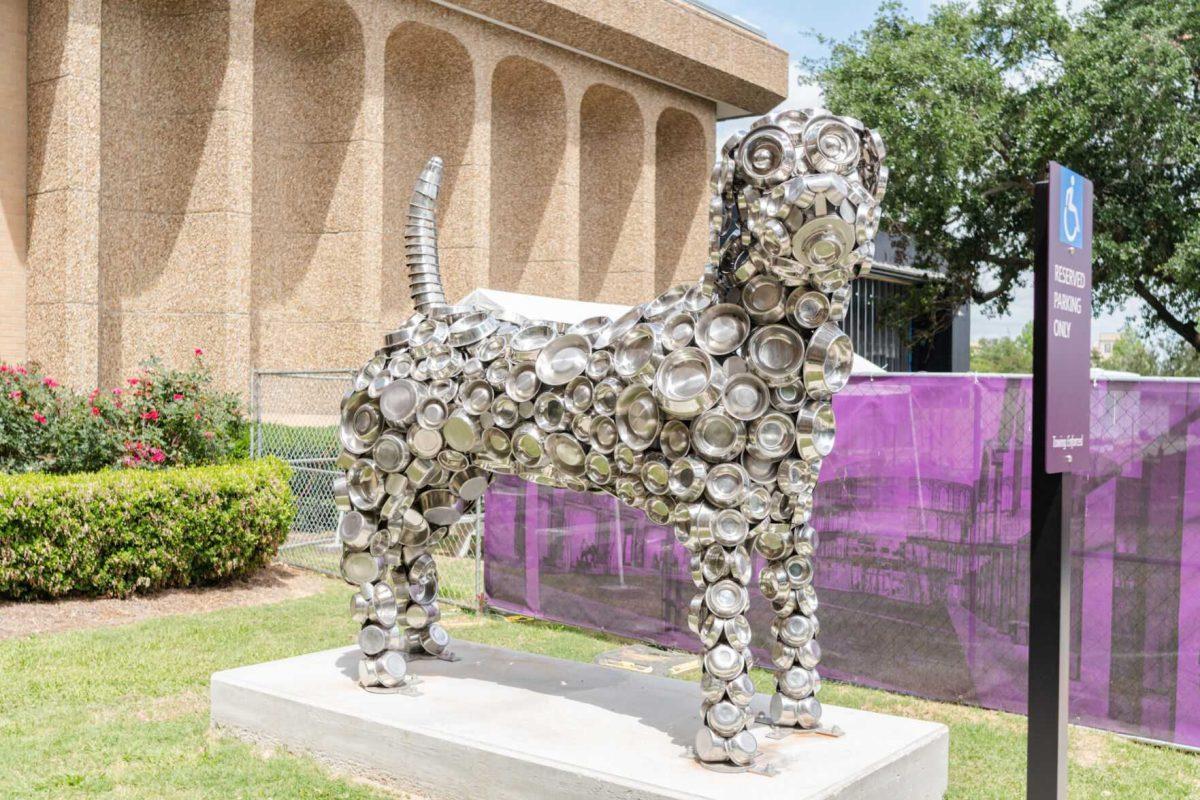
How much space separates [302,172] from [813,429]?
42.8 feet

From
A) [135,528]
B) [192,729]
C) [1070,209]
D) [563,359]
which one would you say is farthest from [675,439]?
[135,528]

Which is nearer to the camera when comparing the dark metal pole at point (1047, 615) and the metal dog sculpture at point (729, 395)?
the dark metal pole at point (1047, 615)

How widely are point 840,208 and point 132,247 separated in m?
11.8

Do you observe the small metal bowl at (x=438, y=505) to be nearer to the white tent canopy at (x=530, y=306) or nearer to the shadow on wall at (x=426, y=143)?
the white tent canopy at (x=530, y=306)

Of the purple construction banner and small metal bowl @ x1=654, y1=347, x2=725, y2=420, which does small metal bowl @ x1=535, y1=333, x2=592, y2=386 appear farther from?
the purple construction banner

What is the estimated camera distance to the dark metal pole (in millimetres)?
3365

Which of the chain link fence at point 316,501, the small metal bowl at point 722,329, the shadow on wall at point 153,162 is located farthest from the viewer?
the shadow on wall at point 153,162

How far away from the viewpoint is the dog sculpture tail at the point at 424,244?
520cm

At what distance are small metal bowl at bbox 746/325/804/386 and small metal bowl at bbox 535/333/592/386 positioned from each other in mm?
721

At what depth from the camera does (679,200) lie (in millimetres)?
22047

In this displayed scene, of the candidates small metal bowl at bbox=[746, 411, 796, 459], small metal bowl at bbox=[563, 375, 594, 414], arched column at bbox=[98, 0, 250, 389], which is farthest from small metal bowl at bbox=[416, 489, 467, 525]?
arched column at bbox=[98, 0, 250, 389]

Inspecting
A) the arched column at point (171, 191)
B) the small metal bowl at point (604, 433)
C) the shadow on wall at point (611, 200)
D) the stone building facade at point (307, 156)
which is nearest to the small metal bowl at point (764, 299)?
the small metal bowl at point (604, 433)

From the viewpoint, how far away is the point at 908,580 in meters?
6.83

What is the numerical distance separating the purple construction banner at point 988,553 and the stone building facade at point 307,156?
8034 millimetres
